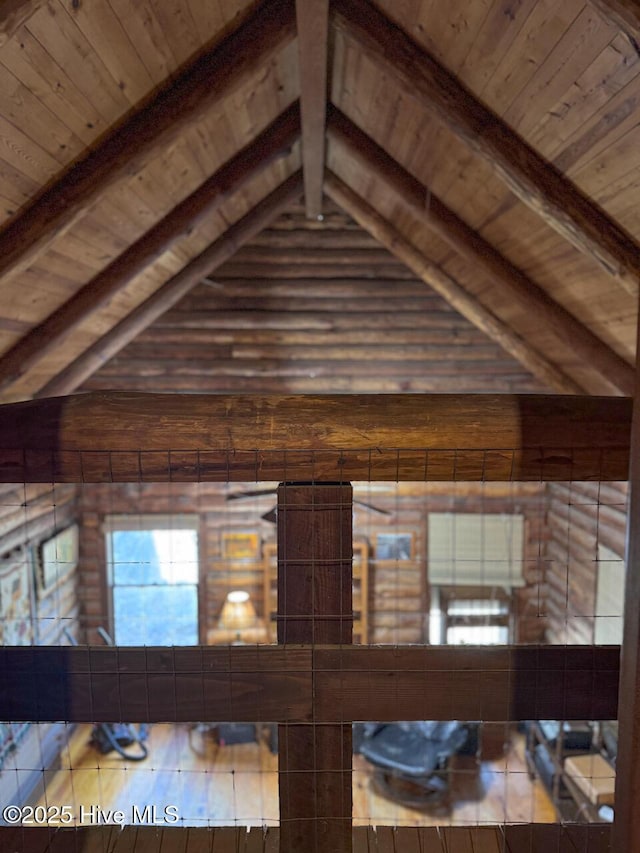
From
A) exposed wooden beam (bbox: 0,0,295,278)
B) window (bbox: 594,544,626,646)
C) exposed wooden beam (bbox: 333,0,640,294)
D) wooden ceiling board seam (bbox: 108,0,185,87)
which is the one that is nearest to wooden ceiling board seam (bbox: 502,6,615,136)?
exposed wooden beam (bbox: 333,0,640,294)

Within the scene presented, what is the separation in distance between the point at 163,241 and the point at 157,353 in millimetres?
2662

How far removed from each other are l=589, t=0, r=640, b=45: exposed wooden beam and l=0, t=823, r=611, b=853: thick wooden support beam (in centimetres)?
199

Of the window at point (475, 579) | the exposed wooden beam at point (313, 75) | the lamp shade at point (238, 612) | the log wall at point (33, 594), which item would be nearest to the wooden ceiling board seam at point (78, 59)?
the exposed wooden beam at point (313, 75)

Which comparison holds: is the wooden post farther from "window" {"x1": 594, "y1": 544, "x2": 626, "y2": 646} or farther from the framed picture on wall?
"window" {"x1": 594, "y1": 544, "x2": 626, "y2": 646}

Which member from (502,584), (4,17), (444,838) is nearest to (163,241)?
(4,17)

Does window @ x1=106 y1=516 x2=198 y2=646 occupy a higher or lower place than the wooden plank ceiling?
lower

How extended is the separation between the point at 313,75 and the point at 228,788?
242 inches

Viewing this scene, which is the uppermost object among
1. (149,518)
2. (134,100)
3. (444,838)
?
(134,100)

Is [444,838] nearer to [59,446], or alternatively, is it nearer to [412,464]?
[412,464]

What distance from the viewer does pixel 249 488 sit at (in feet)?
24.3

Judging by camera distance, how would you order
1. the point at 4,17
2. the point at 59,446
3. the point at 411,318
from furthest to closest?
1. the point at 411,318
2. the point at 4,17
3. the point at 59,446

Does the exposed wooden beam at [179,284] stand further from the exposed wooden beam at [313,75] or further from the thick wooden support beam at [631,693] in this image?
the thick wooden support beam at [631,693]

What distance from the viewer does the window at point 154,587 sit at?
7660mm

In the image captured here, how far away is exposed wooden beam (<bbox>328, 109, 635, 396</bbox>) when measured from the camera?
4.10 m
